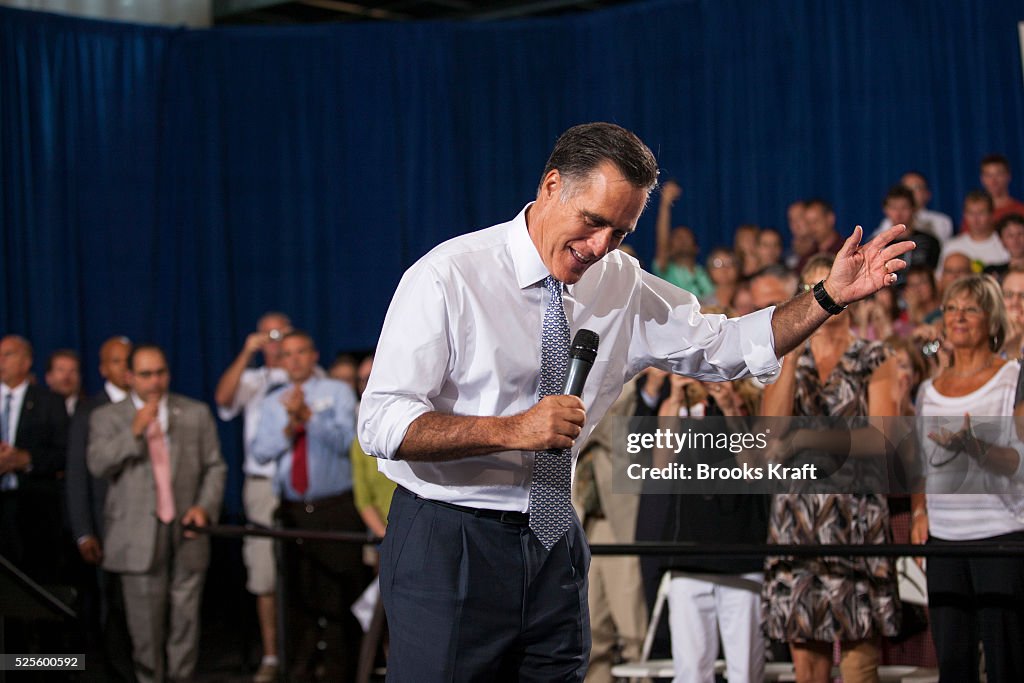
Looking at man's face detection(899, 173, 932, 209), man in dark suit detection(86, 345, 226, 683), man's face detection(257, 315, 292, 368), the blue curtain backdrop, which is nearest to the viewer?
man in dark suit detection(86, 345, 226, 683)

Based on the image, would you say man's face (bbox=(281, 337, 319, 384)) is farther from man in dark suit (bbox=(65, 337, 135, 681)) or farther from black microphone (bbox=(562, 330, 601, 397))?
black microphone (bbox=(562, 330, 601, 397))

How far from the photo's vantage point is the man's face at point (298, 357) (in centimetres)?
601

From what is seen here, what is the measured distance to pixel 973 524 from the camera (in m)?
3.48

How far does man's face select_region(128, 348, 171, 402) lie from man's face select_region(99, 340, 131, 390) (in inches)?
23.6

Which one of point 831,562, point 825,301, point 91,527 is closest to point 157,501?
point 91,527

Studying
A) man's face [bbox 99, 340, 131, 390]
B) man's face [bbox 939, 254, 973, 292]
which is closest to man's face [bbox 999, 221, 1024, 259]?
man's face [bbox 939, 254, 973, 292]

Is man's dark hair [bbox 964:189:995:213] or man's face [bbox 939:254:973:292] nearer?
man's face [bbox 939:254:973:292]

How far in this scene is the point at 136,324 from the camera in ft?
29.0

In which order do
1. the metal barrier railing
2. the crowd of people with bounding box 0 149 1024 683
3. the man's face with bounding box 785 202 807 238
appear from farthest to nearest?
the man's face with bounding box 785 202 807 238 → the crowd of people with bounding box 0 149 1024 683 → the metal barrier railing

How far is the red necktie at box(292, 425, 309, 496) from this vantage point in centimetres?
570

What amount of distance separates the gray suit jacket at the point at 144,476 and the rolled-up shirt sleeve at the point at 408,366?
3410mm

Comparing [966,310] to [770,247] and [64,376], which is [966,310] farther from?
[64,376]

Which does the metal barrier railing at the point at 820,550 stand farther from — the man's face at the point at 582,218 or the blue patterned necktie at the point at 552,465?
the man's face at the point at 582,218

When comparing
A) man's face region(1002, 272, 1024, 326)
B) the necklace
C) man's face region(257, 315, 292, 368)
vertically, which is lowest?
the necklace
